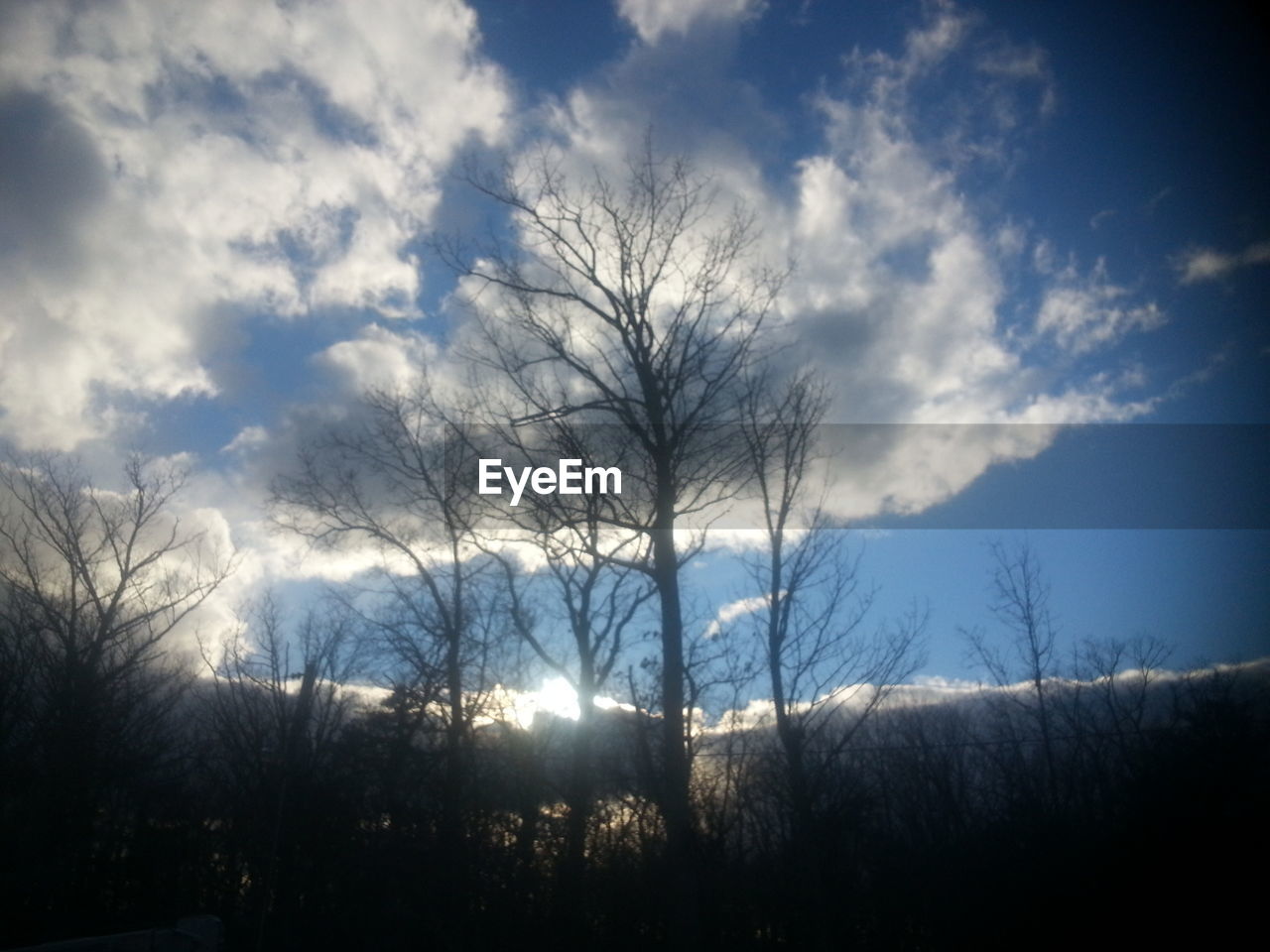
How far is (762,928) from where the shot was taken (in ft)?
37.3

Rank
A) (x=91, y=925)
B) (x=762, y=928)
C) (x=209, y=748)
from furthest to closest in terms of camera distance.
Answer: (x=209, y=748) → (x=91, y=925) → (x=762, y=928)

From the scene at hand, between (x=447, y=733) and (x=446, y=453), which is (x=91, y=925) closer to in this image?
(x=447, y=733)

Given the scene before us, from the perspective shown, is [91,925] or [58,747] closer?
[91,925]

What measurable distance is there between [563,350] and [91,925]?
1816cm

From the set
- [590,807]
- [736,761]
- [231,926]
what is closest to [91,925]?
[231,926]

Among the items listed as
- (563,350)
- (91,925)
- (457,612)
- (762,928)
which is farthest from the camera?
(457,612)

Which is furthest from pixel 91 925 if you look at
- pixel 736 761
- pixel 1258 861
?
pixel 1258 861

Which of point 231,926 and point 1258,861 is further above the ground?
point 1258,861

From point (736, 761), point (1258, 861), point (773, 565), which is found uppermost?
point (773, 565)

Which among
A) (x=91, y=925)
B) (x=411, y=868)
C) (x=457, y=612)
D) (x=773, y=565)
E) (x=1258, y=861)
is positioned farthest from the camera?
(x=457, y=612)

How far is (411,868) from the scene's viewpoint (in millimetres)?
15305

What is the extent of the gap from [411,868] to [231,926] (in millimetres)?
5733

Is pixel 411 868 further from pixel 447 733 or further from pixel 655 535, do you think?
pixel 655 535

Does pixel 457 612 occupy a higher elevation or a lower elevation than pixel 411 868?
higher
